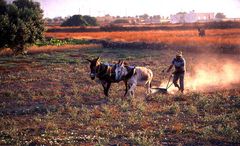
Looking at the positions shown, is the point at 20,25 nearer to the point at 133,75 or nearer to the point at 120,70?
the point at 120,70

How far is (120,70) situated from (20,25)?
662 inches

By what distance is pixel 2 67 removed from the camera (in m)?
32.3

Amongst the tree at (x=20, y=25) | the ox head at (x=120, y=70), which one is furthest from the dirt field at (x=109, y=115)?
the tree at (x=20, y=25)

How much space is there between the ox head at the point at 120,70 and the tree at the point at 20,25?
51.6ft

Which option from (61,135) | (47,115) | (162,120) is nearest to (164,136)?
(162,120)

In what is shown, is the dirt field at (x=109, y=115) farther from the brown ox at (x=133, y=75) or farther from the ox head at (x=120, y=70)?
the ox head at (x=120, y=70)

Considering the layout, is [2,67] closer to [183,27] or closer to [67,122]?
[67,122]

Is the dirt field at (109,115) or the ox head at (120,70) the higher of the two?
the ox head at (120,70)

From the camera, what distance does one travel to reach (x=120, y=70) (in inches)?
683

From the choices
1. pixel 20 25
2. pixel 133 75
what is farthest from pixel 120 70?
pixel 20 25

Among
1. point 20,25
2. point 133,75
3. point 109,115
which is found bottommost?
point 109,115

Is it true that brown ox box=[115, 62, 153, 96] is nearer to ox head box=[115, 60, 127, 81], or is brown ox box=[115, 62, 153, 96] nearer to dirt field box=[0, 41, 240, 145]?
ox head box=[115, 60, 127, 81]

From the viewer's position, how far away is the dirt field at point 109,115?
39.3 ft

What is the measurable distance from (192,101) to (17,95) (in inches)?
352
